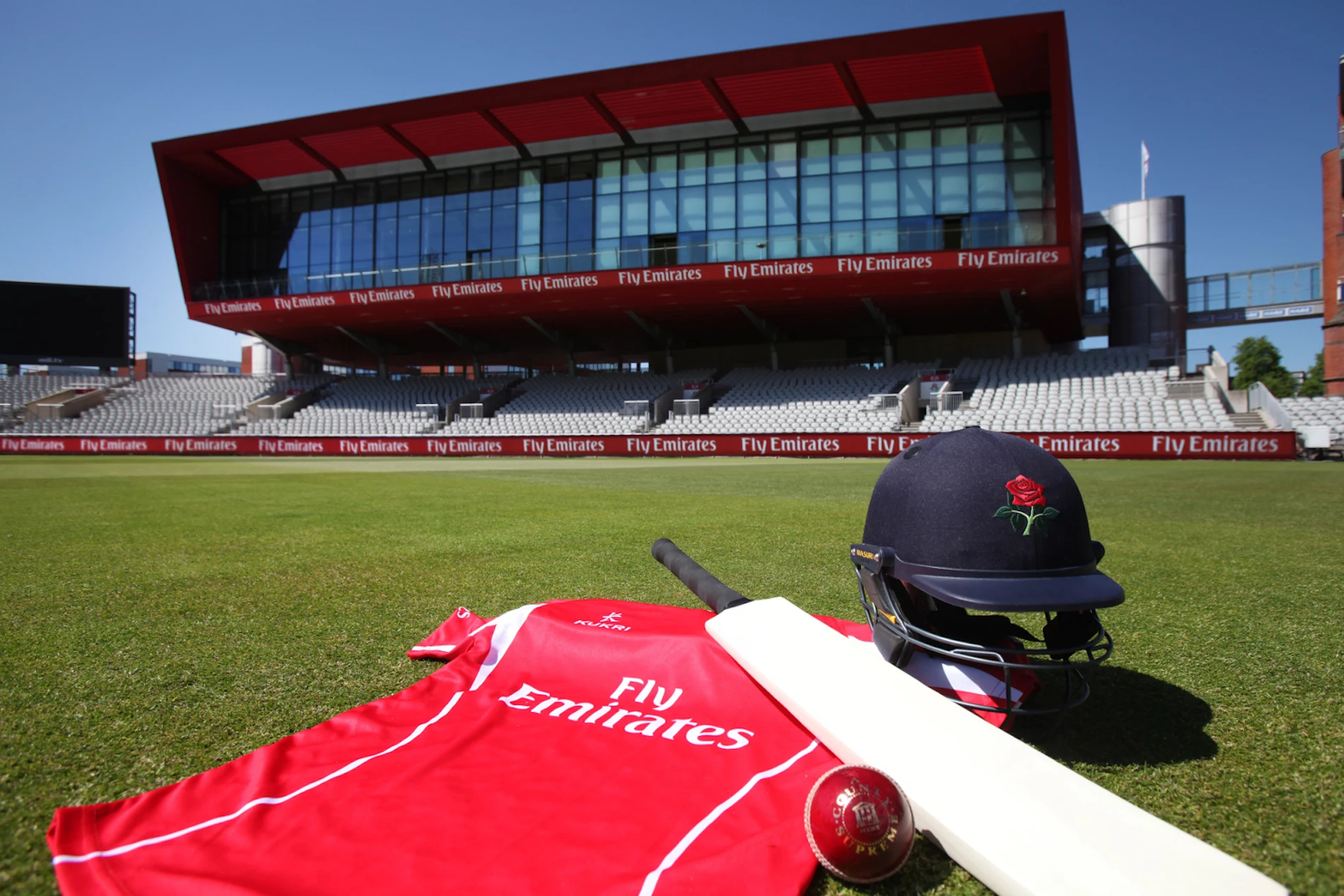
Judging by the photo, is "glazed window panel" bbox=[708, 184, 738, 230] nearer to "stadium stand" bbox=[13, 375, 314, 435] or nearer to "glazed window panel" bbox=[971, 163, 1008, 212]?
"glazed window panel" bbox=[971, 163, 1008, 212]

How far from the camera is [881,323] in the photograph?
28875mm

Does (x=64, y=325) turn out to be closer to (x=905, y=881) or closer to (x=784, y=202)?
(x=784, y=202)

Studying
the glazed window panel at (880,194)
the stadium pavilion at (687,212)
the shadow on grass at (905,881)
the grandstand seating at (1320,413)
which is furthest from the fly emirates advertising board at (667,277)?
the shadow on grass at (905,881)

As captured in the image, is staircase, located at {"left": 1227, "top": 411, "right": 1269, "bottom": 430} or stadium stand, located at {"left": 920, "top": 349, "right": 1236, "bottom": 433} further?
stadium stand, located at {"left": 920, "top": 349, "right": 1236, "bottom": 433}

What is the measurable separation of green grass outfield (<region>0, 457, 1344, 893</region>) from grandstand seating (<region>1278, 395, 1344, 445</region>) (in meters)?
15.4

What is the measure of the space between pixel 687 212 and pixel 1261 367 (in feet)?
158

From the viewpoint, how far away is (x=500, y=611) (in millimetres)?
3539

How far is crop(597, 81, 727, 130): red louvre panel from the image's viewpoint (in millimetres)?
25922

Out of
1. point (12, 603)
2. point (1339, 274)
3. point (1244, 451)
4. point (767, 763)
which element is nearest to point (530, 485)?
point (12, 603)

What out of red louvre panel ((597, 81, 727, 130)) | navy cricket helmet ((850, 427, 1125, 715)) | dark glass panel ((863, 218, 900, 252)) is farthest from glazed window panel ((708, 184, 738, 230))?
navy cricket helmet ((850, 427, 1125, 715))

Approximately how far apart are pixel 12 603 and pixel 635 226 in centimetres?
2808

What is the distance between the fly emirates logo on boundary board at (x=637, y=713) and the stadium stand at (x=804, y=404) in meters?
21.9

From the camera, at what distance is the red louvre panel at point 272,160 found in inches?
1193

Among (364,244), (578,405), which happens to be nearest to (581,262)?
(578,405)
